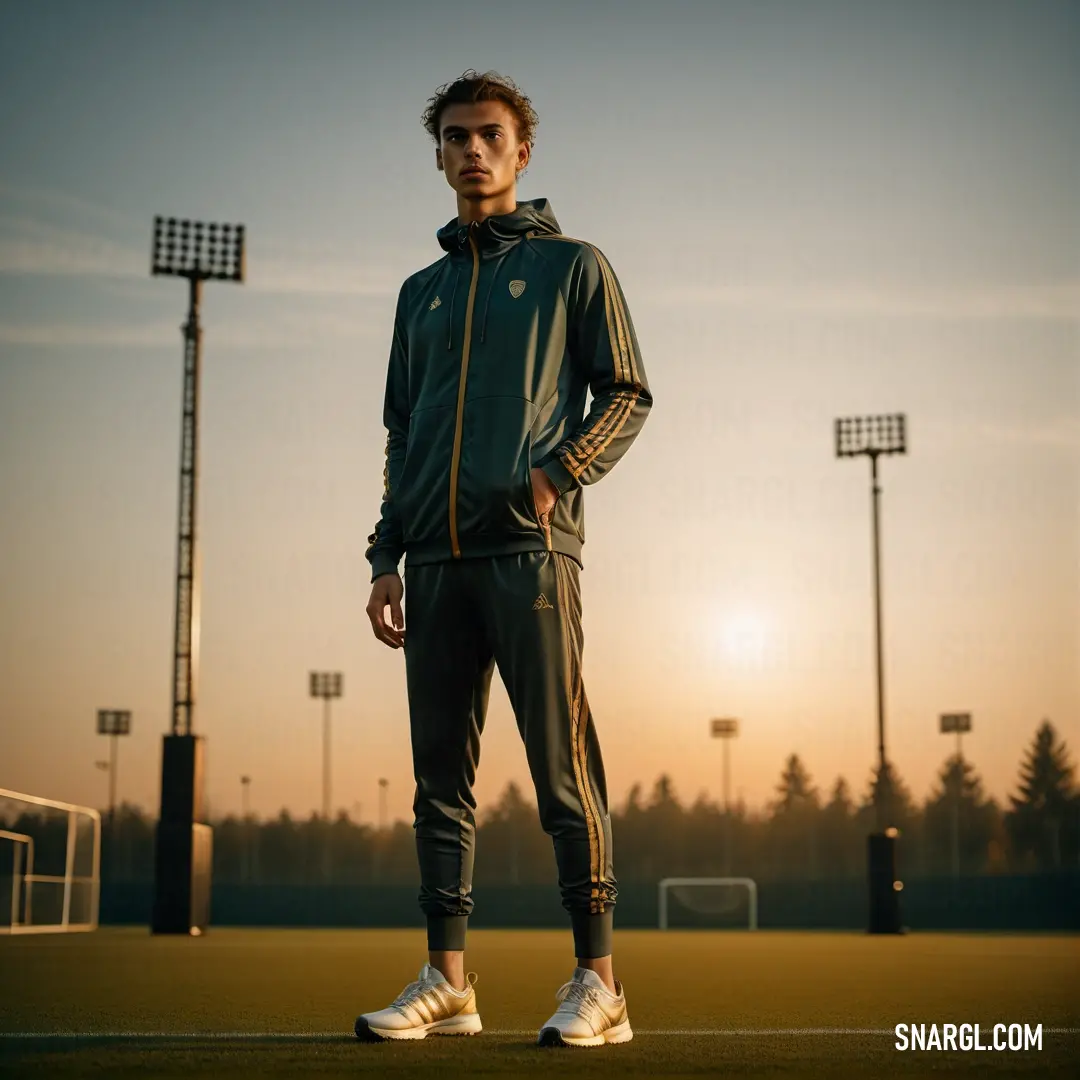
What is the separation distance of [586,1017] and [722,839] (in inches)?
3083

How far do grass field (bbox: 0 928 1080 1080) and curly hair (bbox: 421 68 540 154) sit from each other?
6.89 ft

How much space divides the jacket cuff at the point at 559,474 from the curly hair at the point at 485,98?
2.84ft

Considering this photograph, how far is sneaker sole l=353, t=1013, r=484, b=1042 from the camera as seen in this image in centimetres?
306

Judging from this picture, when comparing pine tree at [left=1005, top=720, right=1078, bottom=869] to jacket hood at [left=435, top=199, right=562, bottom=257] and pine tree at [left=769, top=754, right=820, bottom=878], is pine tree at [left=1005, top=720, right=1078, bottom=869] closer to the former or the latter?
pine tree at [left=769, top=754, right=820, bottom=878]

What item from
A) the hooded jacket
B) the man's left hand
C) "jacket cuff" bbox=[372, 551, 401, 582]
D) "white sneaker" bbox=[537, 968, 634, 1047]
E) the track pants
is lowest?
"white sneaker" bbox=[537, 968, 634, 1047]

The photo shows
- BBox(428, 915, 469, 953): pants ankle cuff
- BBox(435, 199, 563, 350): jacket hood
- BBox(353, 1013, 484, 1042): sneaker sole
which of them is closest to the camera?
BBox(353, 1013, 484, 1042): sneaker sole

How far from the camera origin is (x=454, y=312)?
342 centimetres

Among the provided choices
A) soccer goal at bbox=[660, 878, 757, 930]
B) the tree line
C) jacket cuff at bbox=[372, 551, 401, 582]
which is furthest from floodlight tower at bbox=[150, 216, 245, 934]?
the tree line

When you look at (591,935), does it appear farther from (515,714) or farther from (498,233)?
(498,233)

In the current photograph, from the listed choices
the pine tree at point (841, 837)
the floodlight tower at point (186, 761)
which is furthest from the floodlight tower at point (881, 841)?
the pine tree at point (841, 837)

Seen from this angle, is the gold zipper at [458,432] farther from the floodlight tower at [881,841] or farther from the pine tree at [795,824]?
the pine tree at [795,824]

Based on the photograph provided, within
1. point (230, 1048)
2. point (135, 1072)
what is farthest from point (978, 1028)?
point (135, 1072)

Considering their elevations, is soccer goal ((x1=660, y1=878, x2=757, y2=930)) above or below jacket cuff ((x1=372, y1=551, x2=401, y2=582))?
below

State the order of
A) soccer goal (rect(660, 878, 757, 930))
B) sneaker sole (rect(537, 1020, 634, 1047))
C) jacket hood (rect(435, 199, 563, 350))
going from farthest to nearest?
soccer goal (rect(660, 878, 757, 930)) → jacket hood (rect(435, 199, 563, 350)) → sneaker sole (rect(537, 1020, 634, 1047))
